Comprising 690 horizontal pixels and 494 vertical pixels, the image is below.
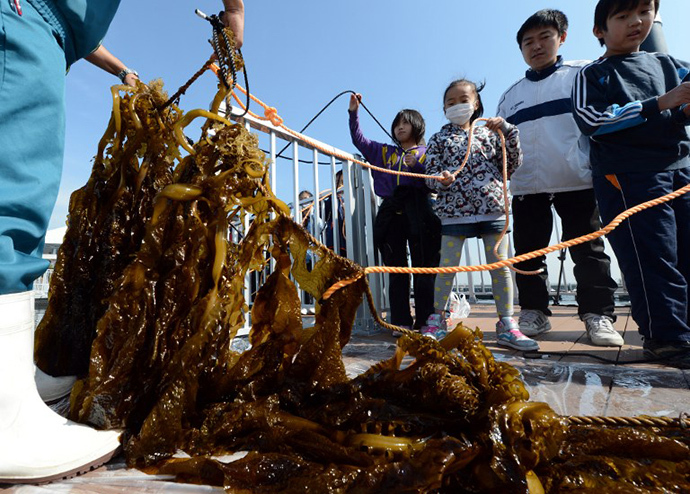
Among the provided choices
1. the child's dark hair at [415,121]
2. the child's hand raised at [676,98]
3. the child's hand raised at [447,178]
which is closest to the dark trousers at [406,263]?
the child's hand raised at [447,178]

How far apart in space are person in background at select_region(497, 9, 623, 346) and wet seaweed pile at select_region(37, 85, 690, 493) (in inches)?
73.1

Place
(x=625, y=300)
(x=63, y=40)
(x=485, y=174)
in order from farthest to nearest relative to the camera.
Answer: (x=625, y=300)
(x=485, y=174)
(x=63, y=40)

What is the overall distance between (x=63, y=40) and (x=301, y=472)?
4.24 ft

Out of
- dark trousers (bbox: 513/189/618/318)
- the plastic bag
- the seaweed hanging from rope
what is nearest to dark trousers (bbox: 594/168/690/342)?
dark trousers (bbox: 513/189/618/318)

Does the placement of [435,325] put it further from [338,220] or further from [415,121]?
[338,220]

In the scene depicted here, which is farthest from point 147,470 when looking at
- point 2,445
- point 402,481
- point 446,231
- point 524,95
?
point 524,95

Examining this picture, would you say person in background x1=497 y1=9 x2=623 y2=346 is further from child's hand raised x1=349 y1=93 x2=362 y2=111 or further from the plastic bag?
child's hand raised x1=349 y1=93 x2=362 y2=111

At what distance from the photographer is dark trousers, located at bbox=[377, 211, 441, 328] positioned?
2.88 meters

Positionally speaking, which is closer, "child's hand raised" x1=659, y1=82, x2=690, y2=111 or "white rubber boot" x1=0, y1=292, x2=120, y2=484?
"white rubber boot" x1=0, y1=292, x2=120, y2=484

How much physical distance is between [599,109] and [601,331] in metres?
1.28

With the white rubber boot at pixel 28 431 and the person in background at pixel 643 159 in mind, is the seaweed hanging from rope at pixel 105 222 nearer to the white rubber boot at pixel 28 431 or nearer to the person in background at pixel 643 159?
the white rubber boot at pixel 28 431

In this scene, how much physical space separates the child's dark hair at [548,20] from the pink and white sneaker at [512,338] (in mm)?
2152

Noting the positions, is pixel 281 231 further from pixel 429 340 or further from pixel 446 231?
pixel 446 231

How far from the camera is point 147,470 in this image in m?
0.85
